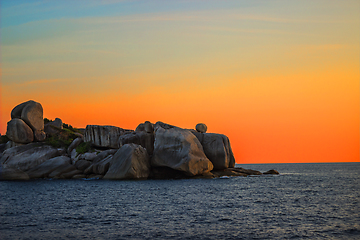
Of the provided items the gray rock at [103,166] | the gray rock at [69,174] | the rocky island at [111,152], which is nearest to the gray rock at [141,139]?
the rocky island at [111,152]

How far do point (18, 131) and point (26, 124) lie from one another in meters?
2.24

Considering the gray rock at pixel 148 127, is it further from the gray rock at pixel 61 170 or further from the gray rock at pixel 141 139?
the gray rock at pixel 61 170

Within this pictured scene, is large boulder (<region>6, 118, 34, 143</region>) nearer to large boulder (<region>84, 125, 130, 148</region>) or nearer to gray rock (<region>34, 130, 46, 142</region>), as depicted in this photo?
gray rock (<region>34, 130, 46, 142</region>)

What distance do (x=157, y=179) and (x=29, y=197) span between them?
23677mm

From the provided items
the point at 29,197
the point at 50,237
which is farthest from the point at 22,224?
the point at 29,197

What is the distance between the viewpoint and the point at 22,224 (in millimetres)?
19125

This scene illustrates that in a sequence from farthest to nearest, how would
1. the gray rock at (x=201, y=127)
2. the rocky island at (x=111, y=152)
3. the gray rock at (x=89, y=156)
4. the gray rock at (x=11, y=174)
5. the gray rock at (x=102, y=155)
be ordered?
the gray rock at (x=201, y=127) → the gray rock at (x=89, y=156) → the gray rock at (x=102, y=155) → the gray rock at (x=11, y=174) → the rocky island at (x=111, y=152)

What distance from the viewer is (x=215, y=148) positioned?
57094mm

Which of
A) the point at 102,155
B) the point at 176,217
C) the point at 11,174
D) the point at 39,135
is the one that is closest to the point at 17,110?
the point at 39,135

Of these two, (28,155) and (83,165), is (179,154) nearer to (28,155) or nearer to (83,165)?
(83,165)

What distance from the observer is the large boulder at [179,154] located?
165ft

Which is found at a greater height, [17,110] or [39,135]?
[17,110]

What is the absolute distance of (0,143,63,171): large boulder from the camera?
57.0 metres

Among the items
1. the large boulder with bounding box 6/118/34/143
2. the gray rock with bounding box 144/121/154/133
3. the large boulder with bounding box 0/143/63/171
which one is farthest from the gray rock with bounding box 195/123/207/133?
the large boulder with bounding box 6/118/34/143
